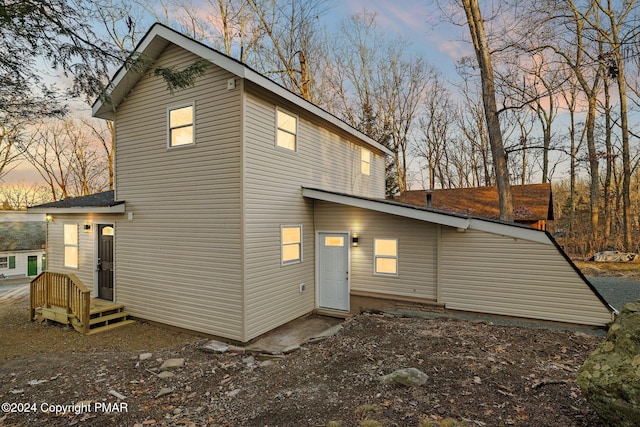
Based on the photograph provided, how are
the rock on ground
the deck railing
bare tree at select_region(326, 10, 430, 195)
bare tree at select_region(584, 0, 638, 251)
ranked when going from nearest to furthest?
the rock on ground
the deck railing
bare tree at select_region(584, 0, 638, 251)
bare tree at select_region(326, 10, 430, 195)

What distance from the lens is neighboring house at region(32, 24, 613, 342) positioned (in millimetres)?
6574

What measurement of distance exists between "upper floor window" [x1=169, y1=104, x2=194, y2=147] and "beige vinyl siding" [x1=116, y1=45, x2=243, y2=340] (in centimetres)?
17

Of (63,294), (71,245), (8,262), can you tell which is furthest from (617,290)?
(8,262)

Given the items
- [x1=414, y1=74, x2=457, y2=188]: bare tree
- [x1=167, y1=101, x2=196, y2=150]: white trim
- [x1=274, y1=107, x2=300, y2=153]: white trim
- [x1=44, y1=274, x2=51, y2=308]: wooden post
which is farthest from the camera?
[x1=414, y1=74, x2=457, y2=188]: bare tree

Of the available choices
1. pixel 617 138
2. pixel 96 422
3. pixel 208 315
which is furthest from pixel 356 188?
pixel 617 138

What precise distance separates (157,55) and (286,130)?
3551 mm

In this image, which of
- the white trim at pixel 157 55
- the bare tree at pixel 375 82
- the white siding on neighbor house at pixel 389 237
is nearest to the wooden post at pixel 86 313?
the white trim at pixel 157 55

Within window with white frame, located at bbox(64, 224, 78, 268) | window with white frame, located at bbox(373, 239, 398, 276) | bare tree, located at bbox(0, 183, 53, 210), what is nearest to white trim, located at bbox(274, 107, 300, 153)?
window with white frame, located at bbox(373, 239, 398, 276)

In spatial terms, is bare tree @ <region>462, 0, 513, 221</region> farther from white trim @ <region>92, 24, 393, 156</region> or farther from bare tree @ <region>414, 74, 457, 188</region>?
bare tree @ <region>414, 74, 457, 188</region>

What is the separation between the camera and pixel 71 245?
952 cm

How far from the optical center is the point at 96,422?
12.9 ft

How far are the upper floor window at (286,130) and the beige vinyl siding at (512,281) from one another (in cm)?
430

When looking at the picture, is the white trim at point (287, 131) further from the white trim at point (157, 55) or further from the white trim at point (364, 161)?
the white trim at point (364, 161)

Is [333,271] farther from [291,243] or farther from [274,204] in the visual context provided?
[274,204]
